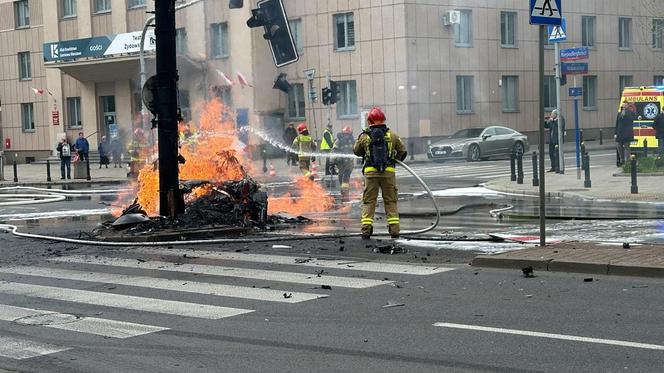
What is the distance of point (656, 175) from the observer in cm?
2309

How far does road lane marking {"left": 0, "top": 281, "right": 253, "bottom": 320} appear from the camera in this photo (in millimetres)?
8195

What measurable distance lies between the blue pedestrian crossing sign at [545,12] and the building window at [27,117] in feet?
163

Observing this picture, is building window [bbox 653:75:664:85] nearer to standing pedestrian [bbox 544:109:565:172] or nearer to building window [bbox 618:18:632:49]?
building window [bbox 618:18:632:49]

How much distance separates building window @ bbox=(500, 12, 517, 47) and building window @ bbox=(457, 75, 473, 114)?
6.63 feet

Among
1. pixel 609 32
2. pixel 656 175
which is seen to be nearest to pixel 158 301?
pixel 656 175

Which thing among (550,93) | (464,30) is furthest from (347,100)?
(550,93)

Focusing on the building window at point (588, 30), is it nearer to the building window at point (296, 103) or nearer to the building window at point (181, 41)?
the building window at point (296, 103)

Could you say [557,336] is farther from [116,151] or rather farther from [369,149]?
[116,151]

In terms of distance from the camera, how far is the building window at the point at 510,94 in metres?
40.5

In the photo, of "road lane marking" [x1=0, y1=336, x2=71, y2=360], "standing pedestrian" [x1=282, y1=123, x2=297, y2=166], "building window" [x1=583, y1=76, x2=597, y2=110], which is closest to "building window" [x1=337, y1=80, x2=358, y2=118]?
"standing pedestrian" [x1=282, y1=123, x2=297, y2=166]

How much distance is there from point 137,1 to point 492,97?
64.7 ft

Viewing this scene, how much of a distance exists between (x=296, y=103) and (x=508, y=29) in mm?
11456

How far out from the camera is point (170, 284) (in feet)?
31.8

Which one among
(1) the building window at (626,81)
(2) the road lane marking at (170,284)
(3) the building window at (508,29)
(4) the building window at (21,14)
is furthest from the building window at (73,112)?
(2) the road lane marking at (170,284)
